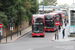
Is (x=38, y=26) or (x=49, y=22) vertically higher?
(x=49, y=22)

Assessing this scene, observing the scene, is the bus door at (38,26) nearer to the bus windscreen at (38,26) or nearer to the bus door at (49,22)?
the bus windscreen at (38,26)

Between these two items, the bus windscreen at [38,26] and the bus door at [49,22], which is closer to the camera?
the bus windscreen at [38,26]

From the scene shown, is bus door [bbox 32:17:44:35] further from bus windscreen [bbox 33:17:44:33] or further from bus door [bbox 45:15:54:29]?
bus door [bbox 45:15:54:29]

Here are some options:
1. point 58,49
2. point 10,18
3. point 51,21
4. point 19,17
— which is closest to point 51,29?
point 51,21

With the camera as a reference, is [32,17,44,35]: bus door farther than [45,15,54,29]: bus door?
No

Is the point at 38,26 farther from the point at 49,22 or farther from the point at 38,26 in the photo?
the point at 49,22

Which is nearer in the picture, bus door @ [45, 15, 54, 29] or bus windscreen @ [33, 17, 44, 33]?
bus windscreen @ [33, 17, 44, 33]

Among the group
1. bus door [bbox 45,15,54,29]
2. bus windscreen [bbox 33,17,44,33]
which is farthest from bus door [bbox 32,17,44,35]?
bus door [bbox 45,15,54,29]

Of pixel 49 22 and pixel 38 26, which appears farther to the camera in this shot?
pixel 49 22

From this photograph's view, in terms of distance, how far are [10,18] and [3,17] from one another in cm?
283

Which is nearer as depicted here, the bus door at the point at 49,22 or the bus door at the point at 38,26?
the bus door at the point at 38,26

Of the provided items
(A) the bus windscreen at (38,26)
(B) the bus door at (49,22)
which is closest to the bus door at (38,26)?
(A) the bus windscreen at (38,26)

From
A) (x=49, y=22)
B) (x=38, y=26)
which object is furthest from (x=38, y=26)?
(x=49, y=22)

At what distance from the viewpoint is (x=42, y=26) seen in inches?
1292
